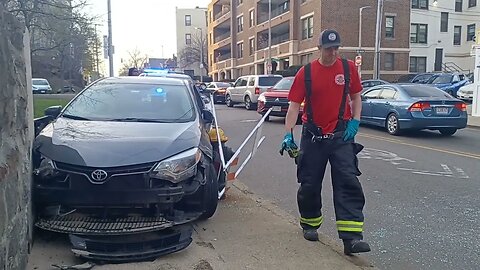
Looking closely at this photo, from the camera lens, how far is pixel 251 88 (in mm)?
24109

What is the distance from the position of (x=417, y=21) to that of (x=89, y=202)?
1984 inches

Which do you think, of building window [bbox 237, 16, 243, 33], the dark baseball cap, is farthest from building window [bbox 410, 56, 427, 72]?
the dark baseball cap

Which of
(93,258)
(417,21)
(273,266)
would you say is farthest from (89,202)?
(417,21)

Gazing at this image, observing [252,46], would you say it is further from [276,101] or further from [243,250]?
[243,250]

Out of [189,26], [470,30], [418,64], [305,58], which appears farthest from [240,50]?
[189,26]

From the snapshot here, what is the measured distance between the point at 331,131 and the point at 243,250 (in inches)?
53.7

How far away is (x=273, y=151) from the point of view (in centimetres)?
1033

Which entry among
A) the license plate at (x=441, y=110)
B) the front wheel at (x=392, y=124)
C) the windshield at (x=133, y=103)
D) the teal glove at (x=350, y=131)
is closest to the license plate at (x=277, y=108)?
the front wheel at (x=392, y=124)

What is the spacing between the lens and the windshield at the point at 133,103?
5207 mm

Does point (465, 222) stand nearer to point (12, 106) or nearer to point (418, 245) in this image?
point (418, 245)

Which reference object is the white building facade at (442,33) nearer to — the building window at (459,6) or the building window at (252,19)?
the building window at (459,6)

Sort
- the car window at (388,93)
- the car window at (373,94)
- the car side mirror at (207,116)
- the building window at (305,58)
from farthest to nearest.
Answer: the building window at (305,58), the car window at (373,94), the car window at (388,93), the car side mirror at (207,116)

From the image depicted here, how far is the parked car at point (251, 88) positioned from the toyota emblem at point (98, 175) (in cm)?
1945

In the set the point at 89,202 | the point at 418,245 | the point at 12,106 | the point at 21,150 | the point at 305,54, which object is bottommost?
the point at 418,245
